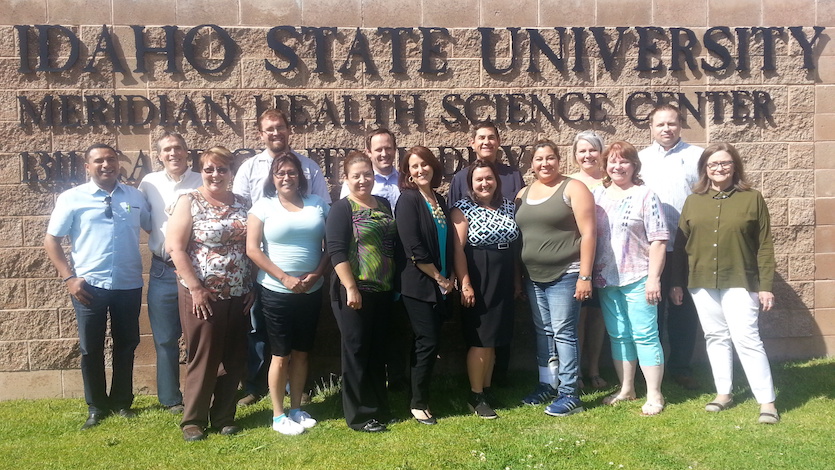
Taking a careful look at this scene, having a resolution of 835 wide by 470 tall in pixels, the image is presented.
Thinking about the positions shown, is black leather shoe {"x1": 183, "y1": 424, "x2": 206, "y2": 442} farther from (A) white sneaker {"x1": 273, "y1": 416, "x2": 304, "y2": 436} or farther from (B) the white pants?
(B) the white pants

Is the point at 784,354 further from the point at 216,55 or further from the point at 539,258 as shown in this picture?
the point at 216,55

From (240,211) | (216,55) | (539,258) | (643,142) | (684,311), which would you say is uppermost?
(216,55)

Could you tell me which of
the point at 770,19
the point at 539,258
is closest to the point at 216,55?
the point at 539,258

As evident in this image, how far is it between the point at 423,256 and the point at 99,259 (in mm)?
1993

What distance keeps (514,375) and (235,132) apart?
2.70 meters

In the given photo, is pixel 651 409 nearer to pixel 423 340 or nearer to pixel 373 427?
pixel 423 340

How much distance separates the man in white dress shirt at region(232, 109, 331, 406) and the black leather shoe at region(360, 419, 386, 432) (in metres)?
0.99

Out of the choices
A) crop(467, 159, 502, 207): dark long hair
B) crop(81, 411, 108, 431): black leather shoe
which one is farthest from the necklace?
crop(81, 411, 108, 431): black leather shoe

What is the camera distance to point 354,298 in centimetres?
383

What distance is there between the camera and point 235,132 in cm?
500

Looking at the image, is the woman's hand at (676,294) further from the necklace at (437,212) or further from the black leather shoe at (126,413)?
the black leather shoe at (126,413)

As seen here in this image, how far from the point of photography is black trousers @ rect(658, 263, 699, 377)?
185 inches

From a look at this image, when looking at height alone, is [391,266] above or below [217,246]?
below

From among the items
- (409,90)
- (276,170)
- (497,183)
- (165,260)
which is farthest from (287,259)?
(409,90)
